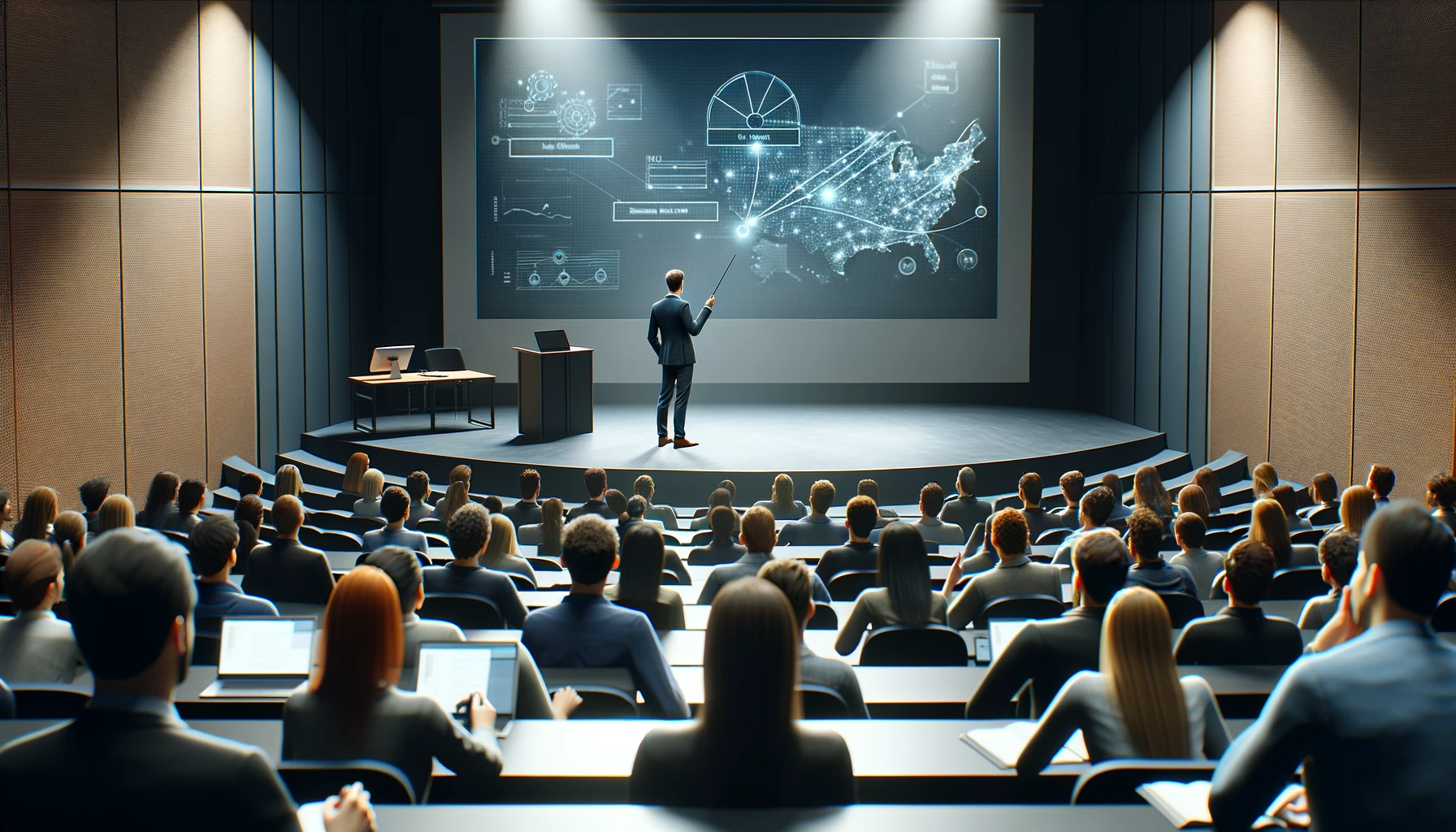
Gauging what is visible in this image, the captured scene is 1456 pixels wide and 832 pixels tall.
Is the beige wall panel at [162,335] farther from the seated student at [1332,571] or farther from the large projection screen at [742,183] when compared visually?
the seated student at [1332,571]

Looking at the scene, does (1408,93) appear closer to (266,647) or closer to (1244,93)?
(1244,93)

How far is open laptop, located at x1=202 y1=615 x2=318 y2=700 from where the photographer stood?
2.96 m

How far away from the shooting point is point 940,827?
191 centimetres

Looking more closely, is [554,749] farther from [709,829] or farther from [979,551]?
[979,551]

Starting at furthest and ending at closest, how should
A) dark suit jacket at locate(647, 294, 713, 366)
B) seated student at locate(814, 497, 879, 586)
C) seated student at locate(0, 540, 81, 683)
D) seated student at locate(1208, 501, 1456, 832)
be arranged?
dark suit jacket at locate(647, 294, 713, 366)
seated student at locate(814, 497, 879, 586)
seated student at locate(0, 540, 81, 683)
seated student at locate(1208, 501, 1456, 832)

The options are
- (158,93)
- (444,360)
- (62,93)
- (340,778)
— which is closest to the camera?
(340,778)

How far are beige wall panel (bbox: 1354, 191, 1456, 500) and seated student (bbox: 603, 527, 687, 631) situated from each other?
20.4ft

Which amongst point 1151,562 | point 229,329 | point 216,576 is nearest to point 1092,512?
point 1151,562

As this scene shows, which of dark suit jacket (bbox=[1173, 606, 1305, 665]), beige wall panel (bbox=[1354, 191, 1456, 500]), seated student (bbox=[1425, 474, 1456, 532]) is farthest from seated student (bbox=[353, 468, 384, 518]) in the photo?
beige wall panel (bbox=[1354, 191, 1456, 500])

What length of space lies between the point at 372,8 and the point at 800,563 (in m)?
11.5

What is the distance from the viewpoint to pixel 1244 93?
9781mm

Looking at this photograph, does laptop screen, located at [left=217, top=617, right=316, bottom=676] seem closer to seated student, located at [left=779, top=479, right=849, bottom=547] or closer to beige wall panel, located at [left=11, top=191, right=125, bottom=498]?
seated student, located at [left=779, top=479, right=849, bottom=547]

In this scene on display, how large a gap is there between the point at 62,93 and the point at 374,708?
7.17m

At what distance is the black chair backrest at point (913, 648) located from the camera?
11.7 feet
